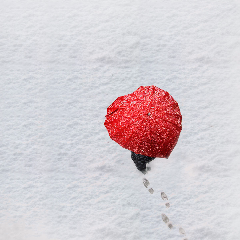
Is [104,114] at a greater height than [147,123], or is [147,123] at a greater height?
[104,114]

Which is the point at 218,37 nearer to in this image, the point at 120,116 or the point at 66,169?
the point at 120,116

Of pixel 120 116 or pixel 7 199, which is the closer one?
pixel 120 116


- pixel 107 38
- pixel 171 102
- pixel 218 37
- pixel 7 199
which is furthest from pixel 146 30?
pixel 7 199

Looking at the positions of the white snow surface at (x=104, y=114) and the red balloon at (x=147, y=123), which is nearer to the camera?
the red balloon at (x=147, y=123)

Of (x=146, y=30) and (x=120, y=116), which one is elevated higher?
(x=146, y=30)

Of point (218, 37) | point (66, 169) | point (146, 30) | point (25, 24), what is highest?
point (25, 24)
